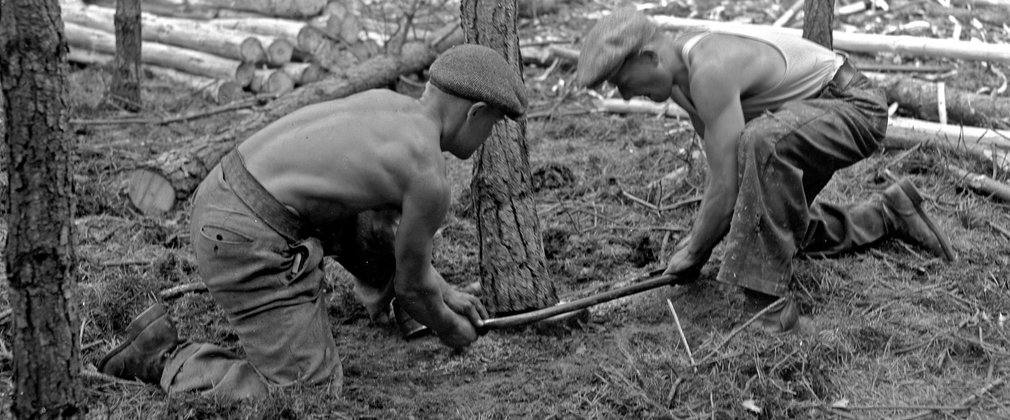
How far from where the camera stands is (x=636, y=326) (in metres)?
4.62

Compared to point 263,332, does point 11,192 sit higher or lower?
higher

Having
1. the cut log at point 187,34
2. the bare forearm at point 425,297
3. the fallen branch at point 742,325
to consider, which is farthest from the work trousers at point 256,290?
the cut log at point 187,34

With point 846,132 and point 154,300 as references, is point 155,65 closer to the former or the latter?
point 154,300

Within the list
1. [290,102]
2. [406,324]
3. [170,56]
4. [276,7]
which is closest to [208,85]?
[170,56]

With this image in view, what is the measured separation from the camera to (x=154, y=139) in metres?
7.61

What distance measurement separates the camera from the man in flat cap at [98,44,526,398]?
3.69 meters

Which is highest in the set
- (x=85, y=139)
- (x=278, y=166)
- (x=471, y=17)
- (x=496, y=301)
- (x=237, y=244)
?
(x=471, y=17)

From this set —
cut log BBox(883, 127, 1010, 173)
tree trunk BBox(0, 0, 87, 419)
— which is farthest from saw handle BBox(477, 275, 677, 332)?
cut log BBox(883, 127, 1010, 173)

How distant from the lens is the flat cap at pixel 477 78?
371 centimetres

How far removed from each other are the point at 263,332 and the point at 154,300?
1.11m

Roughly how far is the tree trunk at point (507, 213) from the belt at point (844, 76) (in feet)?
4.83

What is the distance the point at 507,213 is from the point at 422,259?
820mm

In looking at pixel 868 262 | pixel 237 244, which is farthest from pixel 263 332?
pixel 868 262

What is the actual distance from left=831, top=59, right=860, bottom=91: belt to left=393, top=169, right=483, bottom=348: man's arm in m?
2.02
